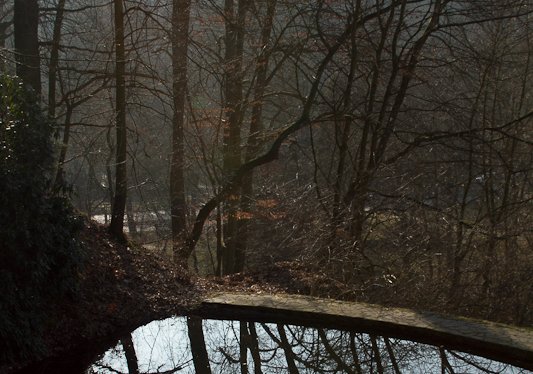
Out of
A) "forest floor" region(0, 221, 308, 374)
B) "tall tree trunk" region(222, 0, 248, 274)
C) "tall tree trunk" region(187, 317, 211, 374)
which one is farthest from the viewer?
"tall tree trunk" region(222, 0, 248, 274)

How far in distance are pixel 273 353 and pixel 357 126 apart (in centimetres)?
614

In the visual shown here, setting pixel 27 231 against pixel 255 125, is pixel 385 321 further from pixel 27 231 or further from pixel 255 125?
pixel 255 125

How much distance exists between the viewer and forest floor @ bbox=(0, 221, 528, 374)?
5926mm

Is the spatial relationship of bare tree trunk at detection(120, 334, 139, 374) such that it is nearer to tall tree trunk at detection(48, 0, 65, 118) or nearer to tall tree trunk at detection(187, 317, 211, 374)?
tall tree trunk at detection(187, 317, 211, 374)

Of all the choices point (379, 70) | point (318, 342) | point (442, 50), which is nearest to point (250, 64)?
point (379, 70)

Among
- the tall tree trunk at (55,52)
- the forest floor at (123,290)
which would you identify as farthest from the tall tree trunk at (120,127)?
the tall tree trunk at (55,52)

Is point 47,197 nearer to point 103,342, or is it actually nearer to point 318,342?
point 103,342

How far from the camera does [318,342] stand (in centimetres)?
607

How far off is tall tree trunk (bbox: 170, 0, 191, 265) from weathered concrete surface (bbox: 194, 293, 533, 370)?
3443 mm

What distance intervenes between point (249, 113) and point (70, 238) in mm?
8718

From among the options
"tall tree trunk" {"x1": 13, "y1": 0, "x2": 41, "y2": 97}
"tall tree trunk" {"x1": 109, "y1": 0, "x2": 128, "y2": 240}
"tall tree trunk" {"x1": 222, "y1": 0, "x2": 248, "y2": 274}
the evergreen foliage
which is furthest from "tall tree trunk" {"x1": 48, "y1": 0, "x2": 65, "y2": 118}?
the evergreen foliage

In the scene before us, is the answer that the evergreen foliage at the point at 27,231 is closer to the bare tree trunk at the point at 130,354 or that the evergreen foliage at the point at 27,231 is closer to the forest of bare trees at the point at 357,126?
the forest of bare trees at the point at 357,126

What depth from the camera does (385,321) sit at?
5.98 m

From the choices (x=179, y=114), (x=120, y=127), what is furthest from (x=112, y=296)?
(x=179, y=114)
